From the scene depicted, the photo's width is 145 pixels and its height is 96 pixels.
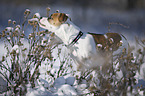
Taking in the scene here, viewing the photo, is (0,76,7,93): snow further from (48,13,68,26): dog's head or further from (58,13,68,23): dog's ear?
(58,13,68,23): dog's ear

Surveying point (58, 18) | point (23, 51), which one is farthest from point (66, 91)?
point (58, 18)

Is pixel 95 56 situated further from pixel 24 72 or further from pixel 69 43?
pixel 24 72

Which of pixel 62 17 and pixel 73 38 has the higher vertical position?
pixel 62 17

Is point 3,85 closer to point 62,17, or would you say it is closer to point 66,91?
point 66,91

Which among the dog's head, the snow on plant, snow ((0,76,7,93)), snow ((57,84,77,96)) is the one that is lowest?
snow ((57,84,77,96))

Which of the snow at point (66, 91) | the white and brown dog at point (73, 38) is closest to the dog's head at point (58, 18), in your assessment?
the white and brown dog at point (73, 38)

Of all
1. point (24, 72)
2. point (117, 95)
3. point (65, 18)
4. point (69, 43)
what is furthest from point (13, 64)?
point (117, 95)

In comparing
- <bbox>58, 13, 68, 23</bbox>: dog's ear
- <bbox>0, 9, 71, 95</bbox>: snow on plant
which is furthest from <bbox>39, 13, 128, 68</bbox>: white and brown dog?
<bbox>0, 9, 71, 95</bbox>: snow on plant

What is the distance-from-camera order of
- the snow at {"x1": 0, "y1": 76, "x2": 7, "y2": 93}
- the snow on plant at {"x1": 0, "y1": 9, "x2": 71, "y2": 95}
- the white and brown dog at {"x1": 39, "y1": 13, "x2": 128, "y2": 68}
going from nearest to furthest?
1. the snow on plant at {"x1": 0, "y1": 9, "x2": 71, "y2": 95}
2. the snow at {"x1": 0, "y1": 76, "x2": 7, "y2": 93}
3. the white and brown dog at {"x1": 39, "y1": 13, "x2": 128, "y2": 68}

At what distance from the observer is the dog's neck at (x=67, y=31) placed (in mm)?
2529

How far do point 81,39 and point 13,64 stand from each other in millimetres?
1169

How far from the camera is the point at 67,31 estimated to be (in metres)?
2.54

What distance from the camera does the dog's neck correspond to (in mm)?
2529

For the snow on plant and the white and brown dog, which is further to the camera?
the white and brown dog
